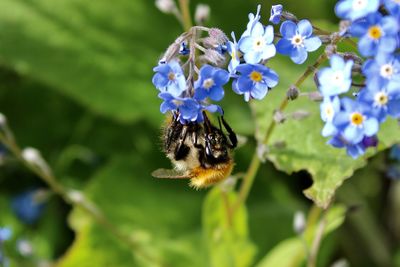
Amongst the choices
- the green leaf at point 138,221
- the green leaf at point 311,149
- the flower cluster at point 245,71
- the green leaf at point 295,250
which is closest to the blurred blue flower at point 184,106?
the flower cluster at point 245,71

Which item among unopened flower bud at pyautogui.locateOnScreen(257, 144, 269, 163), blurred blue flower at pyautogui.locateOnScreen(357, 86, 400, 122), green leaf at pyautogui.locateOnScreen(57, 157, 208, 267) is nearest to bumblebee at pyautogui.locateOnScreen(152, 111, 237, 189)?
unopened flower bud at pyautogui.locateOnScreen(257, 144, 269, 163)

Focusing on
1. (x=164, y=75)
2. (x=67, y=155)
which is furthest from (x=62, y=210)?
(x=164, y=75)

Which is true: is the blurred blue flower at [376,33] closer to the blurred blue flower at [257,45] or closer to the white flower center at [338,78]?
the white flower center at [338,78]

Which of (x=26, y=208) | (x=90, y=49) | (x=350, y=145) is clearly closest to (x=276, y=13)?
(x=350, y=145)

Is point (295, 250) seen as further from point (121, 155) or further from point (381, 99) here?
point (381, 99)

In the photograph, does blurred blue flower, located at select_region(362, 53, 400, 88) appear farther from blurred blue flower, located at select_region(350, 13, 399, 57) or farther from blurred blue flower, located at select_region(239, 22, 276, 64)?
blurred blue flower, located at select_region(239, 22, 276, 64)

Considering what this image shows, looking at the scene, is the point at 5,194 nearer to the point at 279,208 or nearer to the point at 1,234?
the point at 1,234
